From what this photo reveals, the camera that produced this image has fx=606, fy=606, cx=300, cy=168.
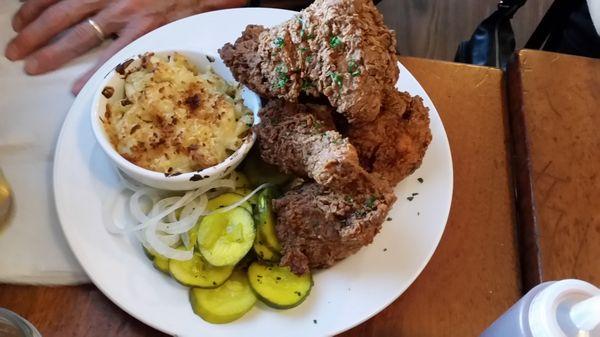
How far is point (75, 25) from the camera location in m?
1.60

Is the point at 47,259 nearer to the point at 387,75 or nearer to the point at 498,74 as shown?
the point at 387,75

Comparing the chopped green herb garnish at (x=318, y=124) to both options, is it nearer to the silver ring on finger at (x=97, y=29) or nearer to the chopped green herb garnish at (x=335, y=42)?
the chopped green herb garnish at (x=335, y=42)

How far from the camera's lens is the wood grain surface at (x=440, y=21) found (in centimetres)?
293

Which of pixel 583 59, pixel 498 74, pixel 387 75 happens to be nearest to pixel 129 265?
pixel 387 75

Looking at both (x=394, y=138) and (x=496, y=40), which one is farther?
(x=496, y=40)

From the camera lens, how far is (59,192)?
126 centimetres

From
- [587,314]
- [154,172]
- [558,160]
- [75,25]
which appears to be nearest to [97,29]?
[75,25]

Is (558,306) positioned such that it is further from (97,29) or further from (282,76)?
(97,29)

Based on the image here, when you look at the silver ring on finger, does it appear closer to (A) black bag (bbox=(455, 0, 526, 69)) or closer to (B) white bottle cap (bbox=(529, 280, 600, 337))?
(A) black bag (bbox=(455, 0, 526, 69))

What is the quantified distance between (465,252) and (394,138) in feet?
1.04

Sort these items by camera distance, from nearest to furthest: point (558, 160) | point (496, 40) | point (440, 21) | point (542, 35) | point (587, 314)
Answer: point (587, 314)
point (558, 160)
point (496, 40)
point (542, 35)
point (440, 21)

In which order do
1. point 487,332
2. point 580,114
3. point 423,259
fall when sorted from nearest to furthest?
1. point 487,332
2. point 423,259
3. point 580,114

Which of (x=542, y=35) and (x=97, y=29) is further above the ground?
(x=97, y=29)

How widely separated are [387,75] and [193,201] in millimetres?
480
